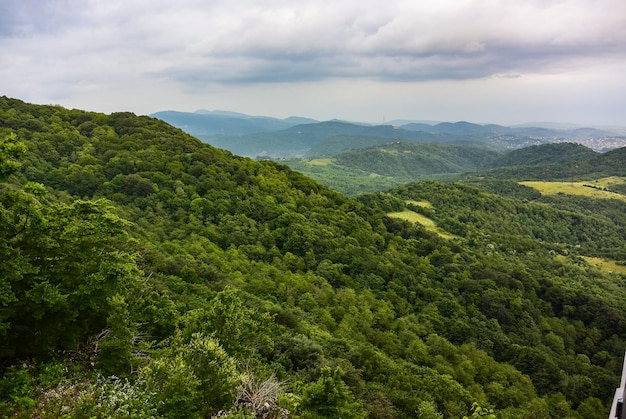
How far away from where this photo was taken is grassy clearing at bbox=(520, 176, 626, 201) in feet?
567

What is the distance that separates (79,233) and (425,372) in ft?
96.8

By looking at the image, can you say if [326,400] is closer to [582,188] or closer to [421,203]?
[421,203]

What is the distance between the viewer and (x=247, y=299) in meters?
33.6

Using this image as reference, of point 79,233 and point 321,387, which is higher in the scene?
point 79,233

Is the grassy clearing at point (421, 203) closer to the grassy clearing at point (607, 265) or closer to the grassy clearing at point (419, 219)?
the grassy clearing at point (419, 219)

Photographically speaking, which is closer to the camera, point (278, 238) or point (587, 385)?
point (587, 385)

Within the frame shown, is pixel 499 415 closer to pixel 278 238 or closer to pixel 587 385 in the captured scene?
pixel 587 385

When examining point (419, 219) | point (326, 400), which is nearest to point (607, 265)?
point (419, 219)

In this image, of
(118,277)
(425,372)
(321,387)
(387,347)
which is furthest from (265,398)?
(387,347)

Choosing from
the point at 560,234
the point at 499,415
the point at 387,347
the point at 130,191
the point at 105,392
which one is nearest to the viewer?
the point at 105,392

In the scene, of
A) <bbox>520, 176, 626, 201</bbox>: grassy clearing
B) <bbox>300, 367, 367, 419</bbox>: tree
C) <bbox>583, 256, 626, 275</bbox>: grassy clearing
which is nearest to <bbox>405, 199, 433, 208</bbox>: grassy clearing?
<bbox>583, 256, 626, 275</bbox>: grassy clearing

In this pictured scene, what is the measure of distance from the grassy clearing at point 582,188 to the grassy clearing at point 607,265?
8011cm

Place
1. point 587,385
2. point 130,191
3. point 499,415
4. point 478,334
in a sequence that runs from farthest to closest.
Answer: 1. point 130,191
2. point 478,334
3. point 587,385
4. point 499,415

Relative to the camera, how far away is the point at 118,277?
49.0 feet
